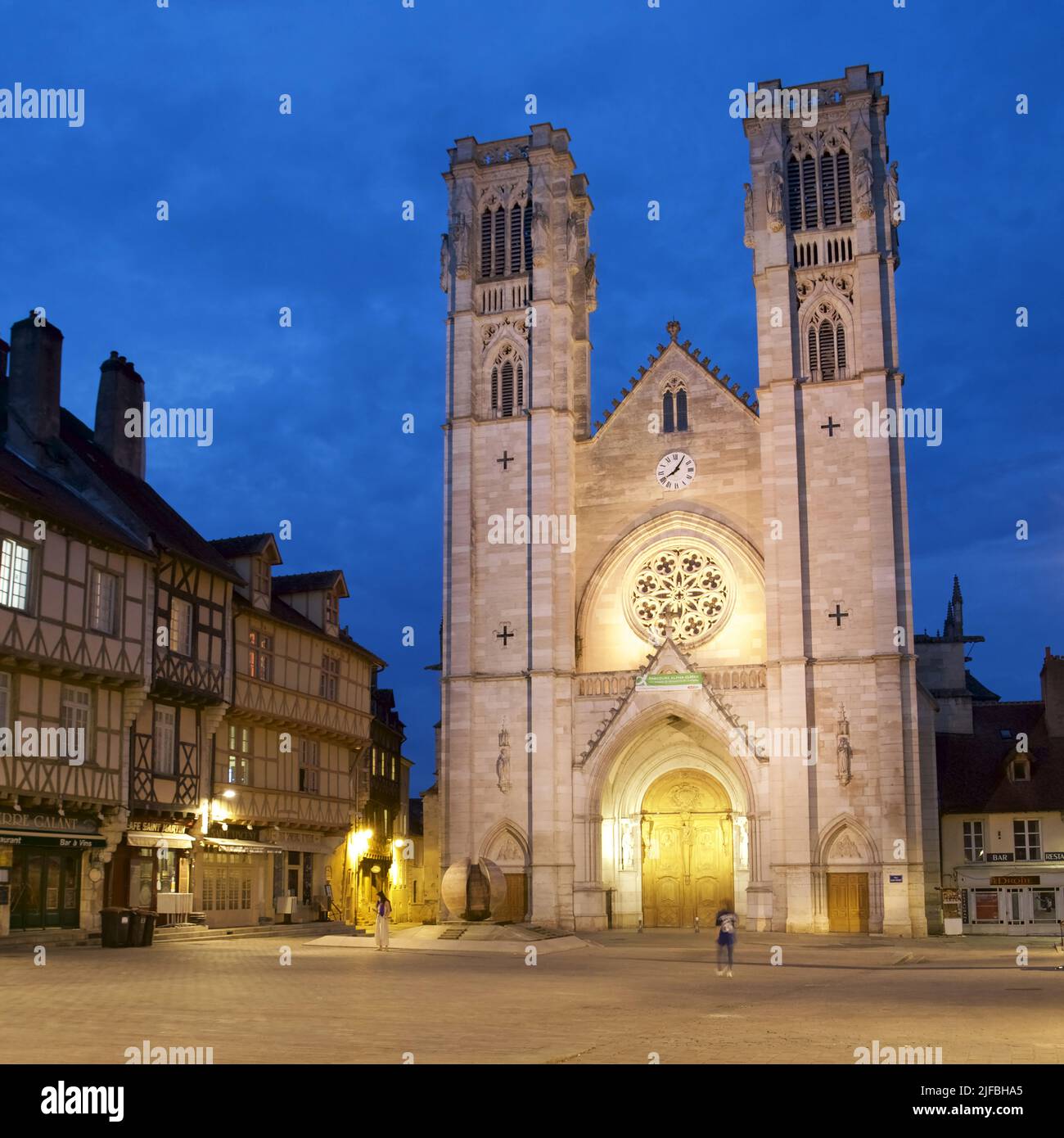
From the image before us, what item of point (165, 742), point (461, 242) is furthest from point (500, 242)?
point (165, 742)

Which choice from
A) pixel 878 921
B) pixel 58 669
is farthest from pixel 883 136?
pixel 58 669

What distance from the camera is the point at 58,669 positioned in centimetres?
2769

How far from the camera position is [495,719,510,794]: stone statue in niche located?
39906 mm

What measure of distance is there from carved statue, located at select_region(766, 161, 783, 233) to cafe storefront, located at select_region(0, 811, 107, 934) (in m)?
25.1

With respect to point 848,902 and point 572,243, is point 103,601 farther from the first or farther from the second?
point 848,902

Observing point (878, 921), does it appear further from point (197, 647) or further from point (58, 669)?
point (58, 669)

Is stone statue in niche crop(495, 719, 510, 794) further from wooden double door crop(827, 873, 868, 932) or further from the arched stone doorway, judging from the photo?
wooden double door crop(827, 873, 868, 932)

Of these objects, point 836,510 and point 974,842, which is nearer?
point 836,510

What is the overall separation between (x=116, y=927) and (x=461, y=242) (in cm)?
2455

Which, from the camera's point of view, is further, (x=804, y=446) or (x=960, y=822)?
(x=960, y=822)

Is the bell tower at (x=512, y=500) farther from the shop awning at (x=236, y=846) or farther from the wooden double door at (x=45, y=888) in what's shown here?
the wooden double door at (x=45, y=888)

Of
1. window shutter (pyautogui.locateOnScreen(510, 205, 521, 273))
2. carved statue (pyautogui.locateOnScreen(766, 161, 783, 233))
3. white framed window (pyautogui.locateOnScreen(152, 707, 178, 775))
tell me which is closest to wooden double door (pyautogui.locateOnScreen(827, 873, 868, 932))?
white framed window (pyautogui.locateOnScreen(152, 707, 178, 775))

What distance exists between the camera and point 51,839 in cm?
2800

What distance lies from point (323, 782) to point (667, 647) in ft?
36.1
